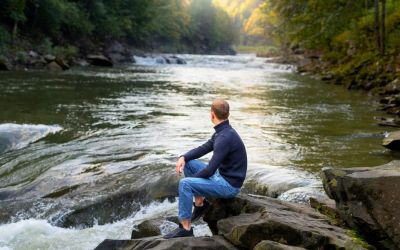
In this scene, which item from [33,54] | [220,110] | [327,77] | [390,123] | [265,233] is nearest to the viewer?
[265,233]

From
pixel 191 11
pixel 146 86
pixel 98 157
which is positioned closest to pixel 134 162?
pixel 98 157

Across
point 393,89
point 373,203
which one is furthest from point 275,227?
point 393,89

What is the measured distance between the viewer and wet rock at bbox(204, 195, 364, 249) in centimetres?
556

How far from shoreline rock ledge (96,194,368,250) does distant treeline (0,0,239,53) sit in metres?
38.4

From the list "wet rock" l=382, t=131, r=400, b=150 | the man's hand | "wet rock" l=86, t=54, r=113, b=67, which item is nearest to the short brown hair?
the man's hand

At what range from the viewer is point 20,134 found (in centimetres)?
1384

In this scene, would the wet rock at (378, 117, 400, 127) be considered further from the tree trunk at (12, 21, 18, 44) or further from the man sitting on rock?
the tree trunk at (12, 21, 18, 44)

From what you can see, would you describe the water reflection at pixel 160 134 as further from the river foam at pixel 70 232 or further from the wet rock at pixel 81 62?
the wet rock at pixel 81 62

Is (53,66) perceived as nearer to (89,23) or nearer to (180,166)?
(89,23)

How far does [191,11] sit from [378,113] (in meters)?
108

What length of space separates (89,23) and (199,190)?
172 ft

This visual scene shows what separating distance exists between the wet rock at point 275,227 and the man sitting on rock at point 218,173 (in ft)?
0.89

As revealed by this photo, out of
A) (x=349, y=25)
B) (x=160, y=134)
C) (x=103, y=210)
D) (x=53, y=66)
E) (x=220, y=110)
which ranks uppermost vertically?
(x=349, y=25)

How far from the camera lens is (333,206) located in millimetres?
6684
